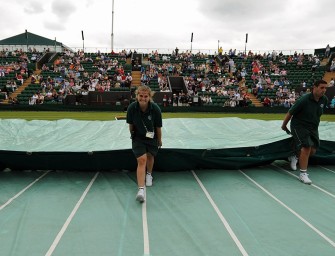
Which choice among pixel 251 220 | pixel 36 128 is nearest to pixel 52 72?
pixel 36 128

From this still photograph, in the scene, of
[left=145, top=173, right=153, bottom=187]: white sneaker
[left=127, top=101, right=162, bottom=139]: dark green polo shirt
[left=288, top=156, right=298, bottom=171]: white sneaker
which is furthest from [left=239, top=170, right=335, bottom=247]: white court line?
[left=127, top=101, right=162, bottom=139]: dark green polo shirt

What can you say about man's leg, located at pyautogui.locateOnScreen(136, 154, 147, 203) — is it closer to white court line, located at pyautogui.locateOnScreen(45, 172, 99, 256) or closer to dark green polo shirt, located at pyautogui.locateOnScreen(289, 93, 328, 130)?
white court line, located at pyautogui.locateOnScreen(45, 172, 99, 256)

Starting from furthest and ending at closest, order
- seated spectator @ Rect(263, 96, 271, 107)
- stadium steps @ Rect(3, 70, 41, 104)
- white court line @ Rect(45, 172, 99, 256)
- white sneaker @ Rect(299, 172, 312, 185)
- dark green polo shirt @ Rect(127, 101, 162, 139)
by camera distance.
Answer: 1. stadium steps @ Rect(3, 70, 41, 104)
2. seated spectator @ Rect(263, 96, 271, 107)
3. white sneaker @ Rect(299, 172, 312, 185)
4. dark green polo shirt @ Rect(127, 101, 162, 139)
5. white court line @ Rect(45, 172, 99, 256)

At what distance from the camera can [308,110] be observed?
4.85 m

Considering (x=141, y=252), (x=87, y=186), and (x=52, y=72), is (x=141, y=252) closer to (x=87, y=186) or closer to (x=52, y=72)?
(x=87, y=186)

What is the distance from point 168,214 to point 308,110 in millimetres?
2857

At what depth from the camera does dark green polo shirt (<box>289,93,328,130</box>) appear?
4.84 m

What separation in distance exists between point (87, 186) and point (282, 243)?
2.78 meters

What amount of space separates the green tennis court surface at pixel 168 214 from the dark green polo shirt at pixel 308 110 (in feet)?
3.05

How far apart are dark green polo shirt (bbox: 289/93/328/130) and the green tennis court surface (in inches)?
36.6

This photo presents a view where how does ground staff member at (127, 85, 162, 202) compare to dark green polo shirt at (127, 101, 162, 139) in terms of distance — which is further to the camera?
dark green polo shirt at (127, 101, 162, 139)

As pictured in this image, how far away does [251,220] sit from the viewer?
11.5 feet

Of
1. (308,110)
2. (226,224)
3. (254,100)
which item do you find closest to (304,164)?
(308,110)

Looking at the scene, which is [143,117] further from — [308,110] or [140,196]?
[308,110]
